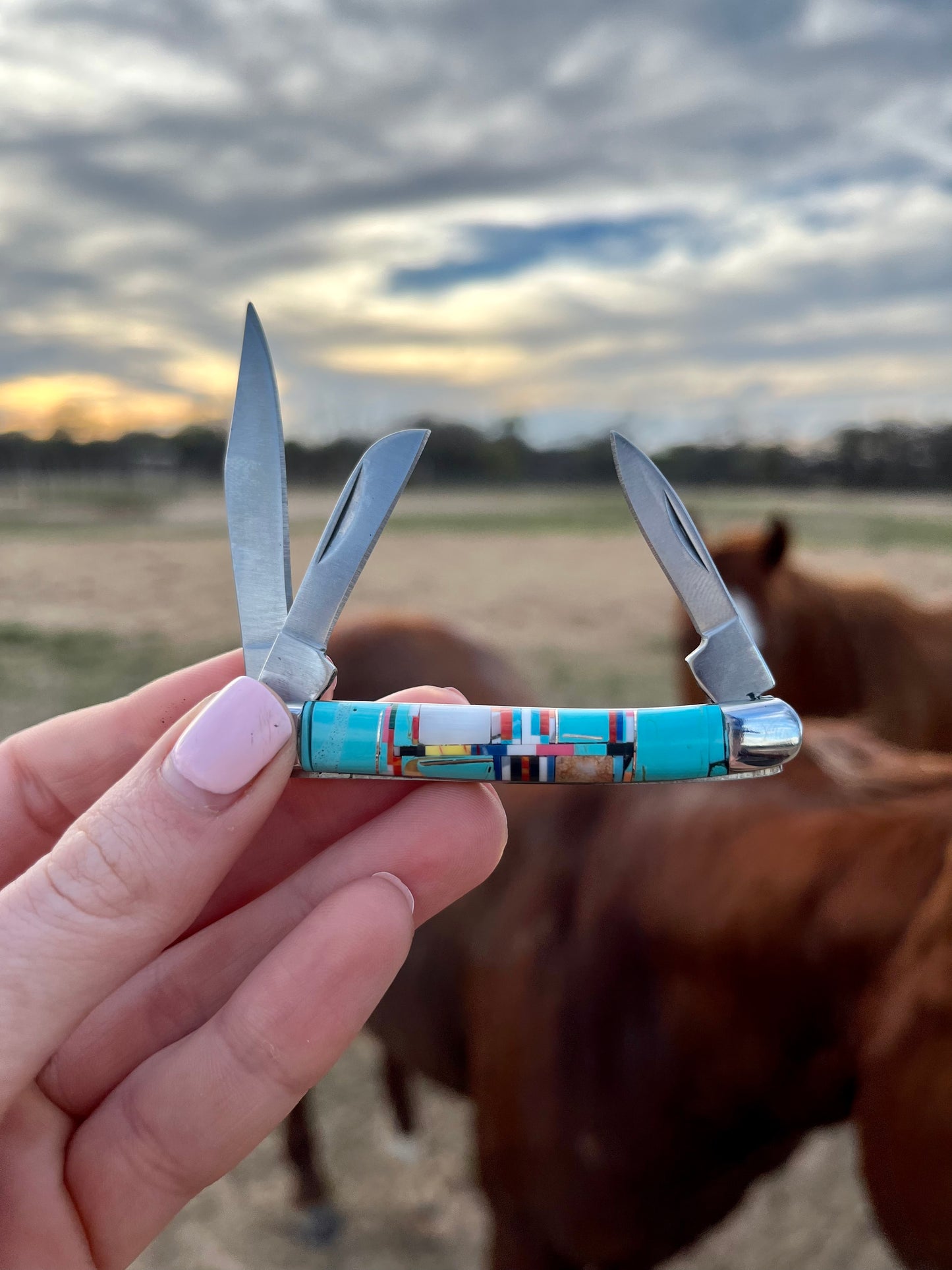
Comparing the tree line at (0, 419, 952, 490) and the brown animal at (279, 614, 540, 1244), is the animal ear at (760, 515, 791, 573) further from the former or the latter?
the tree line at (0, 419, 952, 490)

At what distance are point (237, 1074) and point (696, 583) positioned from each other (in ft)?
2.69

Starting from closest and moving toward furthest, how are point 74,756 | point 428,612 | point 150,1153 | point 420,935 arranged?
1. point 150,1153
2. point 74,756
3. point 420,935
4. point 428,612

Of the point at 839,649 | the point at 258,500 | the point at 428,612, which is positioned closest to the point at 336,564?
the point at 258,500

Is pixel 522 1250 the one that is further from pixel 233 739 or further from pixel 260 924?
pixel 233 739

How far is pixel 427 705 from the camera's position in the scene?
1.02 m

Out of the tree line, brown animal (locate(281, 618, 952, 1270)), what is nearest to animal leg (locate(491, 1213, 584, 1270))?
brown animal (locate(281, 618, 952, 1270))

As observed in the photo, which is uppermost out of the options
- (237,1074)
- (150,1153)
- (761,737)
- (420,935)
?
(761,737)

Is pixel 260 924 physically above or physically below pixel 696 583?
below

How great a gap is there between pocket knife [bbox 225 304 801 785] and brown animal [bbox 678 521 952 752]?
121 inches

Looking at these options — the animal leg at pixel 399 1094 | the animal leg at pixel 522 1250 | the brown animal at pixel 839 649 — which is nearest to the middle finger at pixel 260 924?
the animal leg at pixel 522 1250

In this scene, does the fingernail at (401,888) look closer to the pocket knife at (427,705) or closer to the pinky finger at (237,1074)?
the pinky finger at (237,1074)

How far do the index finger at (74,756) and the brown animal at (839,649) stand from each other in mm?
3204

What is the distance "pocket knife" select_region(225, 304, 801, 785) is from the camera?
998 millimetres

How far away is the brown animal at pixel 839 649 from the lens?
161 inches
